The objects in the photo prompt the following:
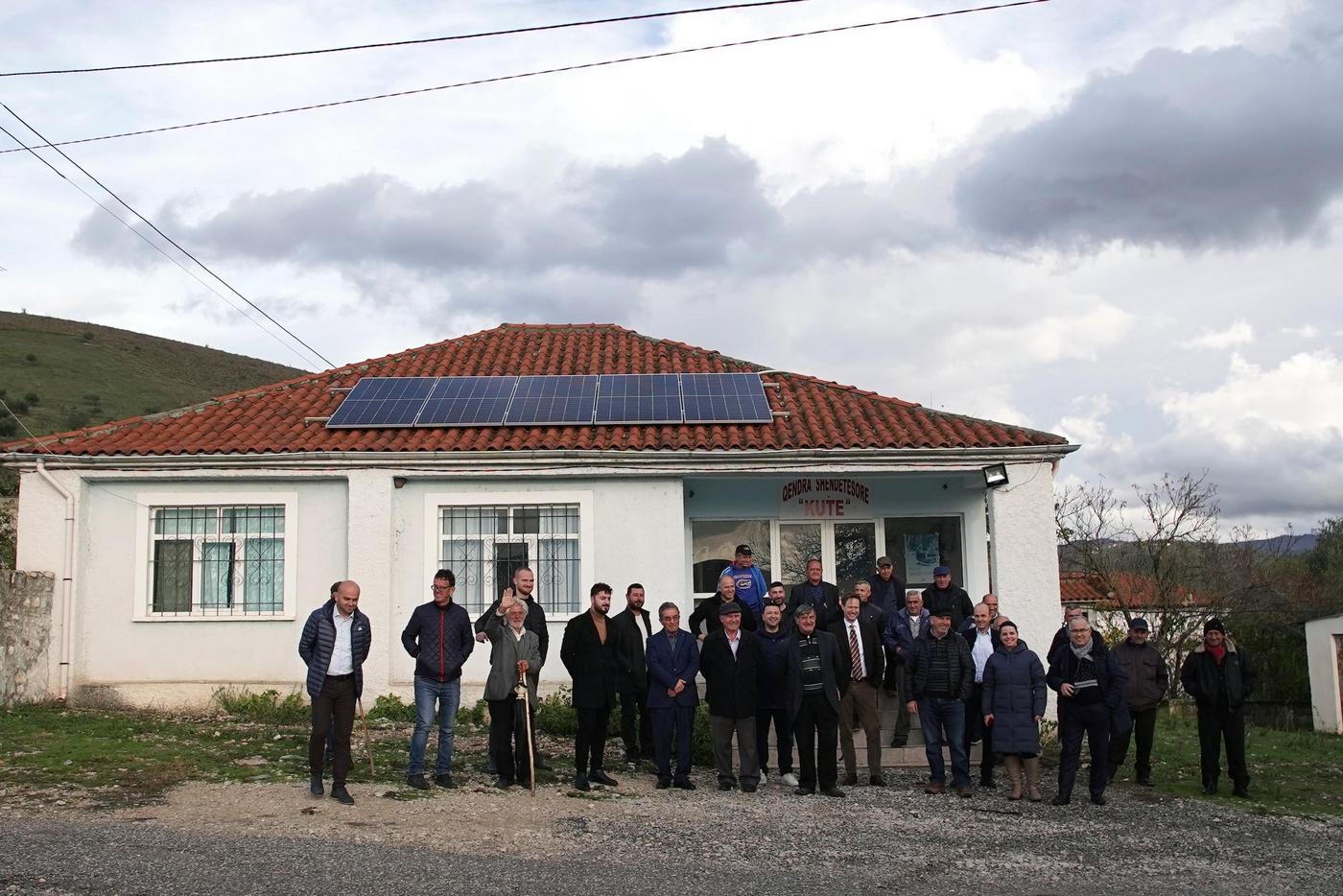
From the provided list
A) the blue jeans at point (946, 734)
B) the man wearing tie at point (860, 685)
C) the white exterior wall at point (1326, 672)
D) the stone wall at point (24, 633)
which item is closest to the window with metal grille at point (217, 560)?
the stone wall at point (24, 633)

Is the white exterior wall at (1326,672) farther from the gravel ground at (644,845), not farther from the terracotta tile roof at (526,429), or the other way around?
the gravel ground at (644,845)

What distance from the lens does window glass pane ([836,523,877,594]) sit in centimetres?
1573

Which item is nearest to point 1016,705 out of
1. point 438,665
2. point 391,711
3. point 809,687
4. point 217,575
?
point 809,687

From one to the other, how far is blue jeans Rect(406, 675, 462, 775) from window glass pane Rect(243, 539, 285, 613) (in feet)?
17.3

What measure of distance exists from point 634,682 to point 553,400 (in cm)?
580

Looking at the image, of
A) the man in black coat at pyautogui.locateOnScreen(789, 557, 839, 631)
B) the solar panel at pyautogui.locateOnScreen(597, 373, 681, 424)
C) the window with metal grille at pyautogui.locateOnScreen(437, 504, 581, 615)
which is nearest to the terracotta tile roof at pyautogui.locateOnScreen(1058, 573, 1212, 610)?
the solar panel at pyautogui.locateOnScreen(597, 373, 681, 424)

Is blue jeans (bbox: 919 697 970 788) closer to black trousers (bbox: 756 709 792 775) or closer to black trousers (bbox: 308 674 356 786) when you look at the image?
black trousers (bbox: 756 709 792 775)

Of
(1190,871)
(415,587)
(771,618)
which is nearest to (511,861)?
(771,618)

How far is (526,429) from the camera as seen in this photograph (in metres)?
15.0

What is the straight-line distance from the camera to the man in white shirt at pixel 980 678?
10703 millimetres

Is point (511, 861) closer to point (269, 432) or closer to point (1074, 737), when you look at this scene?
point (1074, 737)

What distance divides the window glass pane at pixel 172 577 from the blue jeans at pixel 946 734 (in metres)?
9.05

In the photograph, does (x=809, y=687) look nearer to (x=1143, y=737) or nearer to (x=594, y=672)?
(x=594, y=672)

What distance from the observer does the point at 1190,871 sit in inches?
314
